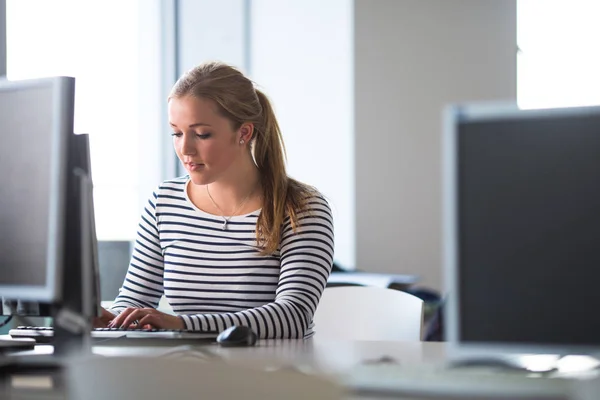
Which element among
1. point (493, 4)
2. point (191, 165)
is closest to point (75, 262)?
point (191, 165)

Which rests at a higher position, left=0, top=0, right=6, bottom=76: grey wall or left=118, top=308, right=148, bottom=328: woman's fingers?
left=0, top=0, right=6, bottom=76: grey wall

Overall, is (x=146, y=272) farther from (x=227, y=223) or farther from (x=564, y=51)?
(x=564, y=51)

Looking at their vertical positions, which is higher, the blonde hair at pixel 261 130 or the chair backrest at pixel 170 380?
the blonde hair at pixel 261 130

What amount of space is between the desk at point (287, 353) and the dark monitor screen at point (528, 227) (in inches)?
8.6

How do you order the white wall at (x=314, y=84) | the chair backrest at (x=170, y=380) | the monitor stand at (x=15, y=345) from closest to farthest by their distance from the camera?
the chair backrest at (x=170, y=380)
the monitor stand at (x=15, y=345)
the white wall at (x=314, y=84)

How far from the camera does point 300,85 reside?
4.89m

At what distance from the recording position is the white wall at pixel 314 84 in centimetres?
486

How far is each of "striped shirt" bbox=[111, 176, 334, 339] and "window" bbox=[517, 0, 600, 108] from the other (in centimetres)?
314

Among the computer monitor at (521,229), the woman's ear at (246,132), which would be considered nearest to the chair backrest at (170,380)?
the computer monitor at (521,229)

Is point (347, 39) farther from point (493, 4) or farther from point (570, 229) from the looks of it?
point (570, 229)

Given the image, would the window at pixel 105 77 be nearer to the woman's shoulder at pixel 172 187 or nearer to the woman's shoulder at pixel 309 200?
the woman's shoulder at pixel 172 187

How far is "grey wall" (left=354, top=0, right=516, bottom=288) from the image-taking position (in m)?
4.96

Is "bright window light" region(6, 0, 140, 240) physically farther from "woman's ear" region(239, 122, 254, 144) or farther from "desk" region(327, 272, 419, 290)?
"woman's ear" region(239, 122, 254, 144)

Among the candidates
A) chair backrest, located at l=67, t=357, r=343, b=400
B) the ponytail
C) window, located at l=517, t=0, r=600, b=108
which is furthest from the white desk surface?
chair backrest, located at l=67, t=357, r=343, b=400
